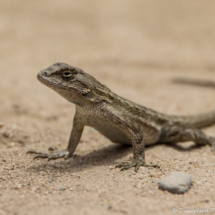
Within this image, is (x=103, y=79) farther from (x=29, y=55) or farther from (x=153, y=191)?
(x=153, y=191)

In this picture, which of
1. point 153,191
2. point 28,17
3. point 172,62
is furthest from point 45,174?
point 28,17

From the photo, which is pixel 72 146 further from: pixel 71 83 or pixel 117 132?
pixel 71 83

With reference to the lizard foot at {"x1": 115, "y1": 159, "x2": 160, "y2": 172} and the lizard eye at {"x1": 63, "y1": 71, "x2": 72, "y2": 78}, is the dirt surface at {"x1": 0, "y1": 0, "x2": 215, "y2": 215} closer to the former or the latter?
the lizard foot at {"x1": 115, "y1": 159, "x2": 160, "y2": 172}

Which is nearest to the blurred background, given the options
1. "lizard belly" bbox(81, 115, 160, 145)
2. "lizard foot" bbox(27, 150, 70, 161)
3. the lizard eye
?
"lizard foot" bbox(27, 150, 70, 161)

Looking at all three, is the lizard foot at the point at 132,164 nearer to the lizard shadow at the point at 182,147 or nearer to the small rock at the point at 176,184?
the small rock at the point at 176,184

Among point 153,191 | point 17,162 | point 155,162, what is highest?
point 153,191

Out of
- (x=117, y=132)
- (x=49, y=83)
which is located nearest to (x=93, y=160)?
(x=117, y=132)
